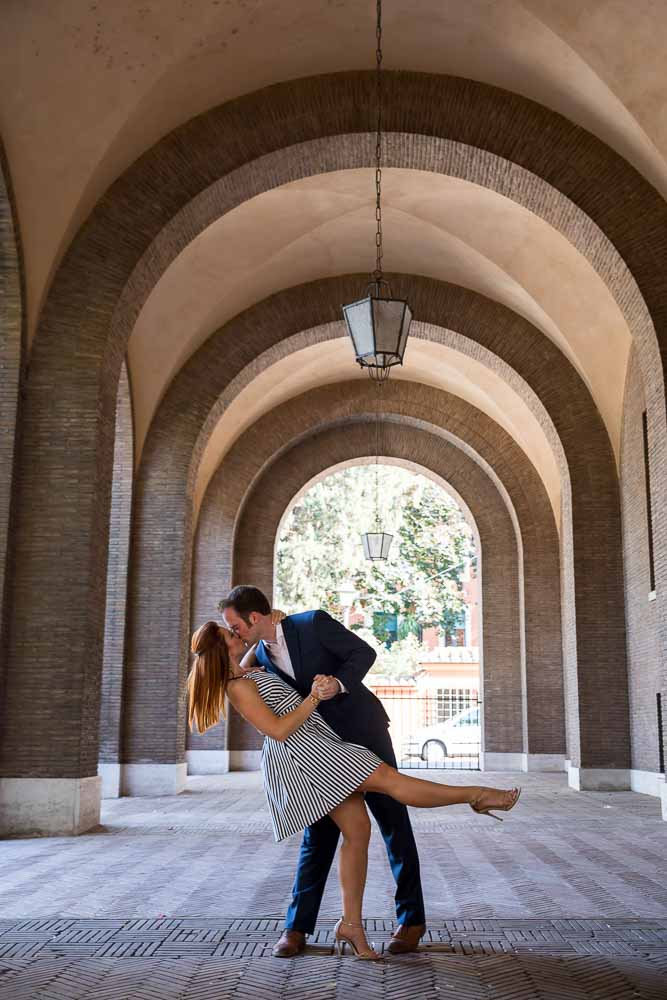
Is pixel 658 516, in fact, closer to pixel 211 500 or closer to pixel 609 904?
pixel 609 904

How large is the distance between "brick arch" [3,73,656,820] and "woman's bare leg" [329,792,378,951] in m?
5.66

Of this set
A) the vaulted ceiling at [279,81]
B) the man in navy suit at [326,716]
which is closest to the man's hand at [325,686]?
the man in navy suit at [326,716]

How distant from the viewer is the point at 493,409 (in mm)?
20609

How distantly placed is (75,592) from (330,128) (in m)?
6.03

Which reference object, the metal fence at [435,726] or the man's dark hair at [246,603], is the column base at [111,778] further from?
the metal fence at [435,726]

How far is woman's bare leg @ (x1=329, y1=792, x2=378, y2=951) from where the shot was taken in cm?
465

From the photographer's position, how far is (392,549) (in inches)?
1484

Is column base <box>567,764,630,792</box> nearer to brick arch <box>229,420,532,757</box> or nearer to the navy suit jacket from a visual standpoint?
brick arch <box>229,420,532,757</box>

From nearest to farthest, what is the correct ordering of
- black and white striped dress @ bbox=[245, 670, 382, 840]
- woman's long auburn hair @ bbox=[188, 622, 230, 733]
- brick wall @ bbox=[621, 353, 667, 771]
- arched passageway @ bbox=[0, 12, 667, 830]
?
black and white striped dress @ bbox=[245, 670, 382, 840] < woman's long auburn hair @ bbox=[188, 622, 230, 733] < arched passageway @ bbox=[0, 12, 667, 830] < brick wall @ bbox=[621, 353, 667, 771]

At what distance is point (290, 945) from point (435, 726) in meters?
28.7

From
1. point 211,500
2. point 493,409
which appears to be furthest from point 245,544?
point 493,409

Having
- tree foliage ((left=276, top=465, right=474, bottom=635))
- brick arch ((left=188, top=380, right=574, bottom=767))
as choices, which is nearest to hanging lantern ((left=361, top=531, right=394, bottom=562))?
brick arch ((left=188, top=380, right=574, bottom=767))

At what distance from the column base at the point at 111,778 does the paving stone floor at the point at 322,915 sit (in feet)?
13.2

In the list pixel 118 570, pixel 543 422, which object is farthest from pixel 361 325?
pixel 543 422
